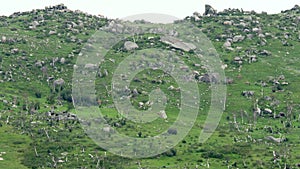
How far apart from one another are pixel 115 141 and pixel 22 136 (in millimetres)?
20641

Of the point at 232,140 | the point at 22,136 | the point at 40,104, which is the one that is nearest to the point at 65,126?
the point at 22,136

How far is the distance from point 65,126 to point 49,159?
25263 millimetres

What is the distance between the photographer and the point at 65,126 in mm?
166125

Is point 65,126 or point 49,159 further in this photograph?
point 65,126

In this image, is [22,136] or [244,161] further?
[22,136]

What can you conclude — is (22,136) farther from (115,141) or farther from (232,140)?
(232,140)

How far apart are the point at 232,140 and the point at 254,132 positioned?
10961 mm

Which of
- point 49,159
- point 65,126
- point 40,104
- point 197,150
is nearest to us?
point 49,159

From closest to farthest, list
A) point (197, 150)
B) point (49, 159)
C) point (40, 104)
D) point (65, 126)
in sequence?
1. point (49, 159)
2. point (197, 150)
3. point (65, 126)
4. point (40, 104)

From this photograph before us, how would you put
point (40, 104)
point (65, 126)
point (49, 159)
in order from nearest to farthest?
point (49, 159), point (65, 126), point (40, 104)

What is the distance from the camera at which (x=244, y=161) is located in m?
145

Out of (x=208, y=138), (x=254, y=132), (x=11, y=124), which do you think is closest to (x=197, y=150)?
(x=208, y=138)

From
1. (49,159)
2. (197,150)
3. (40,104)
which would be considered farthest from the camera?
(40,104)

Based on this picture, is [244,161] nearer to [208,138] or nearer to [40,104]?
[208,138]
